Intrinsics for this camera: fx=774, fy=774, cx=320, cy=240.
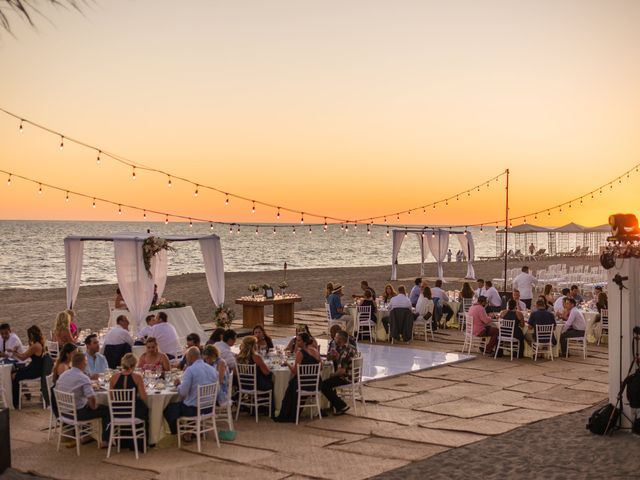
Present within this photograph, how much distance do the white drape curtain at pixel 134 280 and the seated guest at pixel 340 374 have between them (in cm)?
544

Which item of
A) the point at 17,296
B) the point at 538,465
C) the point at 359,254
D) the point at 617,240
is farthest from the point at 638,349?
the point at 359,254

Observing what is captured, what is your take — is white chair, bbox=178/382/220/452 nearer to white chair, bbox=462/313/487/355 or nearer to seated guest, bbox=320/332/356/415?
seated guest, bbox=320/332/356/415

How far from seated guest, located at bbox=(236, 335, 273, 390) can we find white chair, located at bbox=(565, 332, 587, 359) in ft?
22.0

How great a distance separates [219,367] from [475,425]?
307 centimetres

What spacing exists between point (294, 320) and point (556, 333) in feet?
24.1

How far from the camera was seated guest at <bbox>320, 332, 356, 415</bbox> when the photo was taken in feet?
31.6

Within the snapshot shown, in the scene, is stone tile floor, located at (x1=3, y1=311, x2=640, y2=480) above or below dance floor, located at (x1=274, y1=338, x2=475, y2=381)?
below

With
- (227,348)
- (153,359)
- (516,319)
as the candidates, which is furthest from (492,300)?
(153,359)

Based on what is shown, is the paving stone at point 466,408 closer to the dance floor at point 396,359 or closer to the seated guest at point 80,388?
the dance floor at point 396,359

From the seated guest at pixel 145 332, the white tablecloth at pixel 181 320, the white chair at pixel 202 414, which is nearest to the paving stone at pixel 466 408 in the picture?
the white chair at pixel 202 414

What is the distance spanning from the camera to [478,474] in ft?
23.7

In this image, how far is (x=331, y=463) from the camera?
7.61 metres

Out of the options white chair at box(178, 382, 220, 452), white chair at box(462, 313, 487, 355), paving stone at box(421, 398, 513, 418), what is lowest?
paving stone at box(421, 398, 513, 418)

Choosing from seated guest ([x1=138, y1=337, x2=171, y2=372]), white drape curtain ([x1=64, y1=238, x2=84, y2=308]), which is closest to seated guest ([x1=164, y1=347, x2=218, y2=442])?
seated guest ([x1=138, y1=337, x2=171, y2=372])
